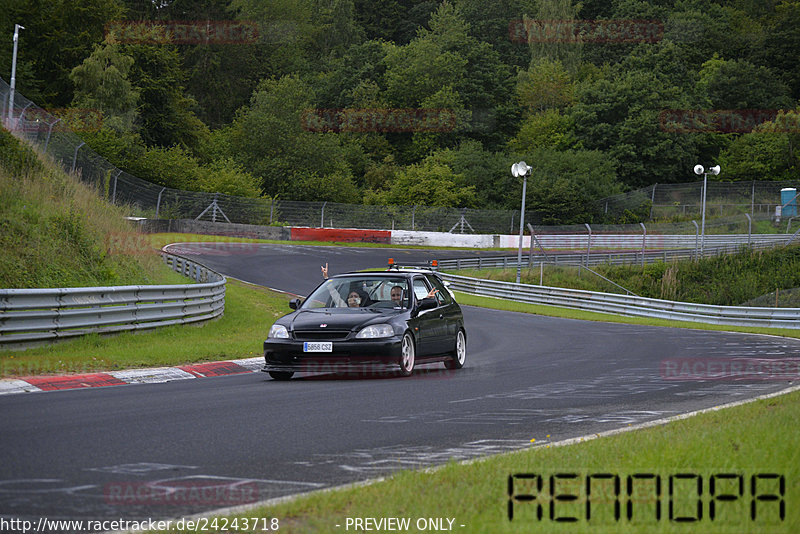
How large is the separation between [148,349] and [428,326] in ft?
15.6

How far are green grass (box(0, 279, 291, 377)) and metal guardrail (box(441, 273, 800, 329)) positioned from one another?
1708cm

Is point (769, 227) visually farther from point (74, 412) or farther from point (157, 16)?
point (157, 16)

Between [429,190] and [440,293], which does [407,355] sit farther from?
[429,190]

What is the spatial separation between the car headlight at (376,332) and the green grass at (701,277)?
97.6 feet

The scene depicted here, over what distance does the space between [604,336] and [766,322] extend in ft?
37.9

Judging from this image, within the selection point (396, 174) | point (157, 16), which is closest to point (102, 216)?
point (396, 174)

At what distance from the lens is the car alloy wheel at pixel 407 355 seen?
13.2m

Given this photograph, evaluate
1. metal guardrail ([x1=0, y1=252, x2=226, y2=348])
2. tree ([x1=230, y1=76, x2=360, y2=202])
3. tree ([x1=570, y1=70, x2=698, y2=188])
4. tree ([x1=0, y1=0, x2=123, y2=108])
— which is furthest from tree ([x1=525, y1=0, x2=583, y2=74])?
metal guardrail ([x1=0, y1=252, x2=226, y2=348])

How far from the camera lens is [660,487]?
5.32 m

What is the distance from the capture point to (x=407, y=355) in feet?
44.4
